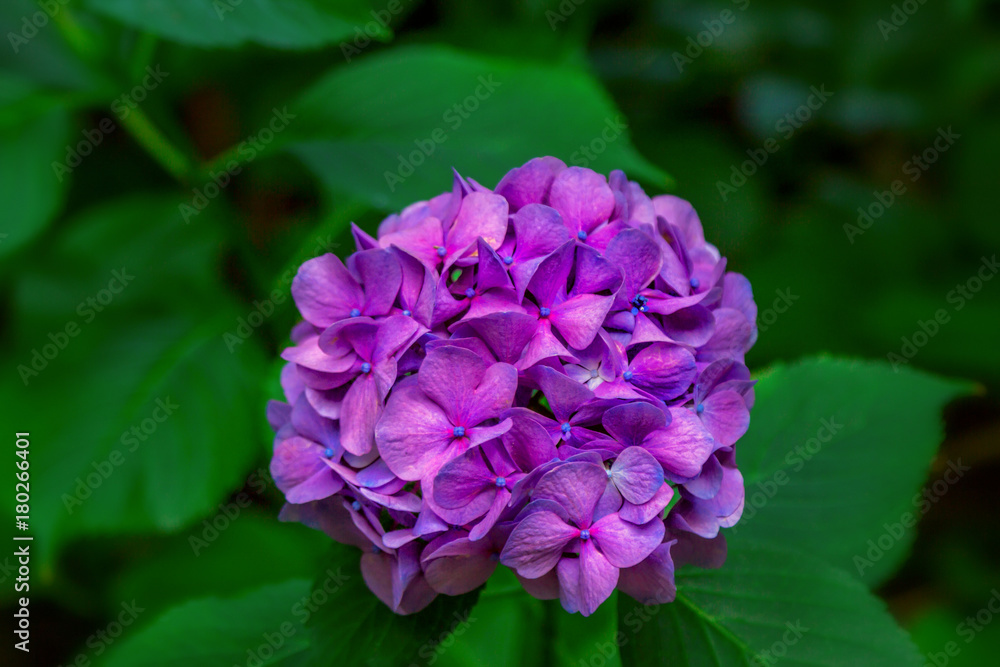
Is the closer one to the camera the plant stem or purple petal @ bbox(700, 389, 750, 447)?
purple petal @ bbox(700, 389, 750, 447)

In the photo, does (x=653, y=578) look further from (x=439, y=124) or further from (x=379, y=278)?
(x=439, y=124)

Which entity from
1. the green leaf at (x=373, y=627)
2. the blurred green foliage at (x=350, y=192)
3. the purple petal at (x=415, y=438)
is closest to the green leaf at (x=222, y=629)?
the blurred green foliage at (x=350, y=192)

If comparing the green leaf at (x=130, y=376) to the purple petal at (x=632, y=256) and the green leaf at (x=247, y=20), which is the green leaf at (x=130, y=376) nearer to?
the green leaf at (x=247, y=20)

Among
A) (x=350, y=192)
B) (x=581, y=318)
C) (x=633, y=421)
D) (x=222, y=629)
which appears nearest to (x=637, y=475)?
(x=633, y=421)

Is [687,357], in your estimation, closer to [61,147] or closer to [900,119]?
[61,147]

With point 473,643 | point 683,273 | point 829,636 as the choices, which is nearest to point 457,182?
point 683,273

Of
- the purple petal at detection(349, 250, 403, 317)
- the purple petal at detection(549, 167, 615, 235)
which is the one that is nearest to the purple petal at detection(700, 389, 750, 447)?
the purple petal at detection(549, 167, 615, 235)

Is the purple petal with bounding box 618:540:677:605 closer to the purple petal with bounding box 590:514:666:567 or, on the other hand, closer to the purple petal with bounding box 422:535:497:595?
the purple petal with bounding box 590:514:666:567
